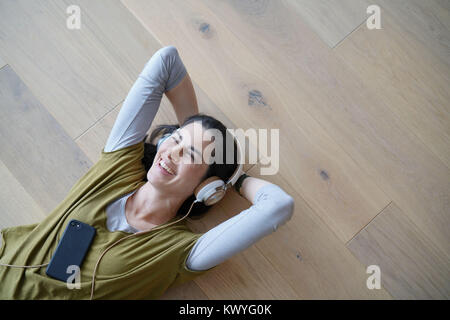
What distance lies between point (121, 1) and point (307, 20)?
2.69 ft

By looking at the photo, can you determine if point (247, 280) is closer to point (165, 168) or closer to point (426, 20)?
point (165, 168)

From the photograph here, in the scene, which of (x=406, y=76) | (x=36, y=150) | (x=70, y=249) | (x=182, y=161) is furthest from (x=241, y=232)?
(x=406, y=76)

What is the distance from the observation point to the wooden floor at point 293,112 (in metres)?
1.29

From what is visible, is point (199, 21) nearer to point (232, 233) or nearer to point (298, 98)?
point (298, 98)

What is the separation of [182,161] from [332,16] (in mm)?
980

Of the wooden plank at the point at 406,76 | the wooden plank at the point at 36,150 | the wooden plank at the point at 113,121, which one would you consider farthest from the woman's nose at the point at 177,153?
the wooden plank at the point at 406,76

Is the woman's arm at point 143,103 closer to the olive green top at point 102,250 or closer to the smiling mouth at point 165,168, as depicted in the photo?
the olive green top at point 102,250

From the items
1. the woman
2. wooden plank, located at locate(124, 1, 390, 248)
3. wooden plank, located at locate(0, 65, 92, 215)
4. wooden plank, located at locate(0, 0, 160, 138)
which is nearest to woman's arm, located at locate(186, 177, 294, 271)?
the woman

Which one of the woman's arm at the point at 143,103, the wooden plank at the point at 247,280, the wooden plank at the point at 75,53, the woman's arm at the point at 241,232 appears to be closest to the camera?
the woman's arm at the point at 241,232

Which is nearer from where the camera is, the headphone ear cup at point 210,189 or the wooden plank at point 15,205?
the headphone ear cup at point 210,189

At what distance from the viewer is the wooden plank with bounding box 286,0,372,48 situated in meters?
1.46

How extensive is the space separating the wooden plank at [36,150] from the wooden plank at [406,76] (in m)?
1.22

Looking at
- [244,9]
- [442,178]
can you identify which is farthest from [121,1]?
[442,178]

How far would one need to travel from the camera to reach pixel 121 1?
A: 4.78ft
